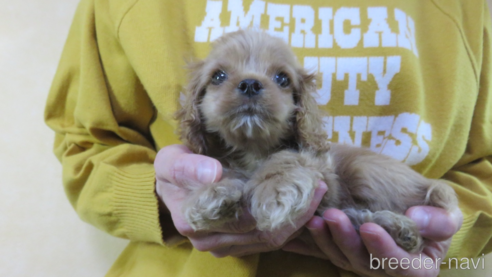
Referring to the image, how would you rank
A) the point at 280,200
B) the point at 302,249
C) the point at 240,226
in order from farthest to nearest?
the point at 302,249 < the point at 240,226 < the point at 280,200

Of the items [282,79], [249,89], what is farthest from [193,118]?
[282,79]

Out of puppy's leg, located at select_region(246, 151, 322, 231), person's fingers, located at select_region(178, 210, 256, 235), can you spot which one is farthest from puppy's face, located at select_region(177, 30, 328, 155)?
person's fingers, located at select_region(178, 210, 256, 235)

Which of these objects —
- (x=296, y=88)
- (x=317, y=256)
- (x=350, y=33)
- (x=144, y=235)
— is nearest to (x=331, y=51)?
(x=350, y=33)

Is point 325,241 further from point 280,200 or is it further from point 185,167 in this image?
point 185,167

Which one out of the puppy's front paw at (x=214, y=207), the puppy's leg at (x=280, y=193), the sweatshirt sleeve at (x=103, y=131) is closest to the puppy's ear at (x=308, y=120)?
the puppy's leg at (x=280, y=193)

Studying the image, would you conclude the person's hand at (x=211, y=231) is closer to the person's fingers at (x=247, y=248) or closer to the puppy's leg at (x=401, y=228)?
the person's fingers at (x=247, y=248)

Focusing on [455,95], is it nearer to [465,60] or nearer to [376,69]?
[465,60]
